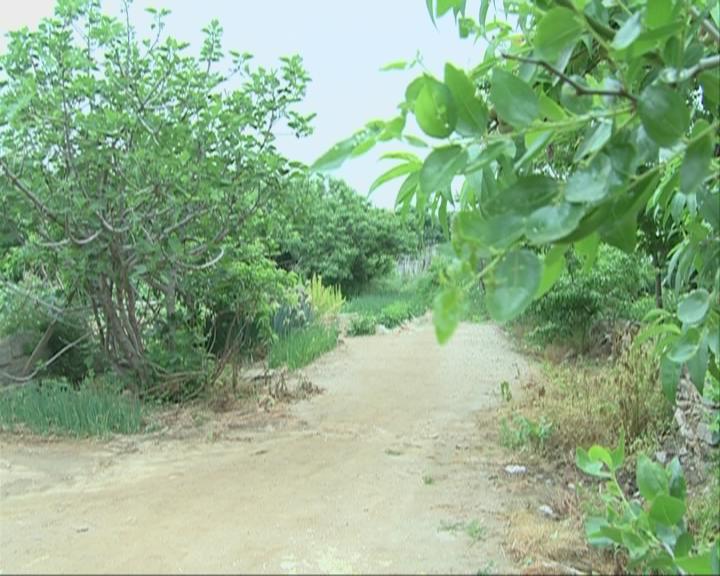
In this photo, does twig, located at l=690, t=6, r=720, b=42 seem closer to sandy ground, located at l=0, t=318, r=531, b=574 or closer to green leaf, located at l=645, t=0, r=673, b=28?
green leaf, located at l=645, t=0, r=673, b=28

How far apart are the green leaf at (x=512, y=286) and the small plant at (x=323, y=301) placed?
764 centimetres

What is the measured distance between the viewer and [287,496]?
124cm

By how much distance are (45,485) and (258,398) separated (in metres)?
2.27

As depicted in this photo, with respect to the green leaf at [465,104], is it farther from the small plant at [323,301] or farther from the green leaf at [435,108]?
the small plant at [323,301]

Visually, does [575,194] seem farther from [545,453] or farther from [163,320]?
[163,320]

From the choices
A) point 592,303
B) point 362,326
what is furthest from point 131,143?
point 362,326

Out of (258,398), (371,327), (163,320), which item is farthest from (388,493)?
(371,327)

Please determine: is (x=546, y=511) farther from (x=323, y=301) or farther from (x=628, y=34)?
(x=323, y=301)

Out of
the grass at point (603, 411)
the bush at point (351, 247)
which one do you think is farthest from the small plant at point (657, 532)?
the bush at point (351, 247)

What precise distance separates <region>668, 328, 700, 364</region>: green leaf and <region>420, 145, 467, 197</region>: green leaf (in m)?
0.39

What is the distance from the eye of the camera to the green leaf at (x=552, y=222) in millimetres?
621

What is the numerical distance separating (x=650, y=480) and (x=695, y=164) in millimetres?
625

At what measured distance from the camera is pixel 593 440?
3078mm

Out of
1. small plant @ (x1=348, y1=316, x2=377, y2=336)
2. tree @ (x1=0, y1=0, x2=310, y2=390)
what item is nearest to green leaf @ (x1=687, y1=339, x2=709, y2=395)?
tree @ (x1=0, y1=0, x2=310, y2=390)
